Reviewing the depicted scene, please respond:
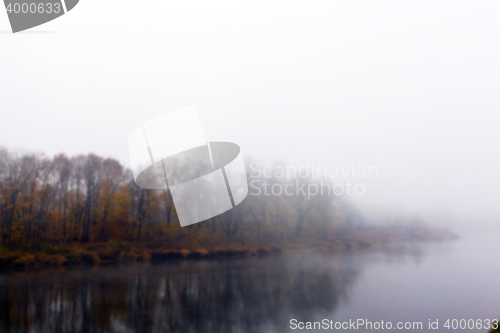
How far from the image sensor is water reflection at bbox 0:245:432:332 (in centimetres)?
732

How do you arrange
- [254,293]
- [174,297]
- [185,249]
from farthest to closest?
[185,249], [254,293], [174,297]

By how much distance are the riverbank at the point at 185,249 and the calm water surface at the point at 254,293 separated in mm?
1400

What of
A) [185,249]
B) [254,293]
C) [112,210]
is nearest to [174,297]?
[254,293]

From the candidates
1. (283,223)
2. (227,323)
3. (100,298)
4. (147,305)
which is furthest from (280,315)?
(283,223)

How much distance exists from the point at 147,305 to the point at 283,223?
35.8ft

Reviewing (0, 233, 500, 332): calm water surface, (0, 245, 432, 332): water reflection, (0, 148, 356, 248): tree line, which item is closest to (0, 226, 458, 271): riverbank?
(0, 148, 356, 248): tree line

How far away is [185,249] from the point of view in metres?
17.7

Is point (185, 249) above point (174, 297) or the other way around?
the other way around

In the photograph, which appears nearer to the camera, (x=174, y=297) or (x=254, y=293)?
(x=174, y=297)

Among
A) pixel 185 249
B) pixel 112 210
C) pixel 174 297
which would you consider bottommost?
pixel 185 249

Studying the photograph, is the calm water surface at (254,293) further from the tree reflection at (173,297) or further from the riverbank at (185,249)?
the riverbank at (185,249)

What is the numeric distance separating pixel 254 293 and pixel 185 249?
8.15 m

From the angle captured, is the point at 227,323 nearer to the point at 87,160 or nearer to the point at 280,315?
the point at 280,315

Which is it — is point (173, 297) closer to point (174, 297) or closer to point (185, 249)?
point (174, 297)
